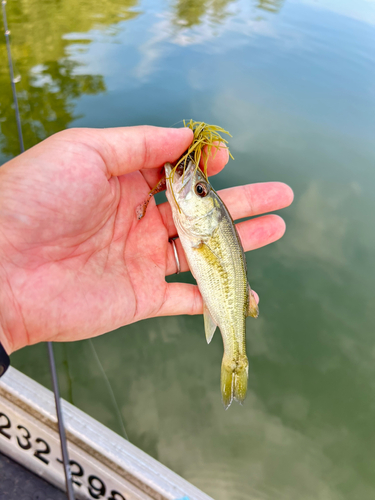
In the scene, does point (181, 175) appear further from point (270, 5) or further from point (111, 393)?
point (270, 5)

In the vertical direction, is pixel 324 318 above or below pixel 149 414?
above

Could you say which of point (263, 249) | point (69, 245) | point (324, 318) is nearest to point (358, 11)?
point (263, 249)

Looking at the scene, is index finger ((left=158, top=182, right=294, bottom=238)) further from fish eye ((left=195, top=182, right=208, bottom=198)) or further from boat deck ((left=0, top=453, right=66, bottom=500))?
boat deck ((left=0, top=453, right=66, bottom=500))

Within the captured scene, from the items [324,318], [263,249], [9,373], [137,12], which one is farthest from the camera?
[137,12]

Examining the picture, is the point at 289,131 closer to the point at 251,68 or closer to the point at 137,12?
the point at 251,68

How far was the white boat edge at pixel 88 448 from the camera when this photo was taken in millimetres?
2145

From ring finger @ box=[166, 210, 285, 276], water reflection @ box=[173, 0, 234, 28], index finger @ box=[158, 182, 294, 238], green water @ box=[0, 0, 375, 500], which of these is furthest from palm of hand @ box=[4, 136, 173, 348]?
water reflection @ box=[173, 0, 234, 28]

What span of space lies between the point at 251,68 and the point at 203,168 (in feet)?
19.1

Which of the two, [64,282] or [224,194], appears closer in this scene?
[64,282]

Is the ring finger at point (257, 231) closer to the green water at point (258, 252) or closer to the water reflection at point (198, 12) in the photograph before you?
the green water at point (258, 252)

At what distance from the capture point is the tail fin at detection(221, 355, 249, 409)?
8.21ft

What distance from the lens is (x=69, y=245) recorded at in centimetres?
220

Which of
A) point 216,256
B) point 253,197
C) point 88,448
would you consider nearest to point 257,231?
point 253,197

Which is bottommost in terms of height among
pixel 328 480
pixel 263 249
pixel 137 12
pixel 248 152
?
pixel 328 480
